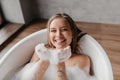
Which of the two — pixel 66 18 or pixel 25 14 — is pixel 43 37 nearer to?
pixel 66 18

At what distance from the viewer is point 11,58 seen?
4.45 feet

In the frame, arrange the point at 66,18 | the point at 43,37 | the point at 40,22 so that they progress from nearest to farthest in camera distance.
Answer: the point at 66,18 → the point at 43,37 → the point at 40,22

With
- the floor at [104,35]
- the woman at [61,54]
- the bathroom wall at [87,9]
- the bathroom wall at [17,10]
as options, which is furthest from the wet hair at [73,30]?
the bathroom wall at [17,10]

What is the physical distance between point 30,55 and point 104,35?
3.32 feet

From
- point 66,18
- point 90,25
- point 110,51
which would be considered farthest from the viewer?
point 90,25

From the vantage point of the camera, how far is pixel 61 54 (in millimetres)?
1070

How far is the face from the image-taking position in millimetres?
1151

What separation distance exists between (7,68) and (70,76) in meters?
0.41

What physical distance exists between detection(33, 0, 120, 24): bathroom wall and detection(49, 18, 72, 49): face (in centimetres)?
128

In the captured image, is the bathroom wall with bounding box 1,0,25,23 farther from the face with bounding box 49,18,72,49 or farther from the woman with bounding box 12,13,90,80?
the face with bounding box 49,18,72,49

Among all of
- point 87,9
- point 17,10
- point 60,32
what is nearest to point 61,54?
point 60,32

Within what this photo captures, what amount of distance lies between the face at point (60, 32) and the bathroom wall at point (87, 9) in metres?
1.28

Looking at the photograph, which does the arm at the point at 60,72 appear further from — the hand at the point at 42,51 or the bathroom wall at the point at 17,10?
the bathroom wall at the point at 17,10

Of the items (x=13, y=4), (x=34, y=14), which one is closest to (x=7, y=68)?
(x=13, y=4)
